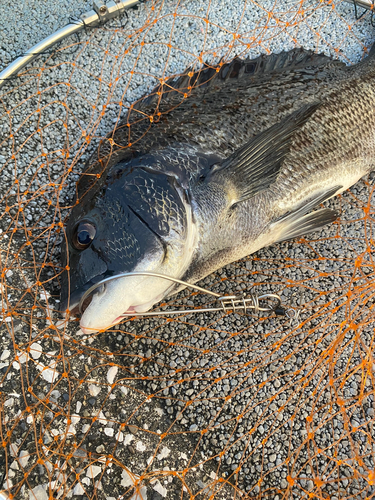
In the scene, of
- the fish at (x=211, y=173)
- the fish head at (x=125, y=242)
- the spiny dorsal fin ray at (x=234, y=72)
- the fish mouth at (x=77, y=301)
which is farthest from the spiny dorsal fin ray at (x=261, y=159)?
the fish mouth at (x=77, y=301)

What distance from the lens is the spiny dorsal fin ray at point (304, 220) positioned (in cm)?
218

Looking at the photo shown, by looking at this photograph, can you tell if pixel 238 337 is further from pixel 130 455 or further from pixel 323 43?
pixel 323 43

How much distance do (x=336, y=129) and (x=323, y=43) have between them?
38.7 inches

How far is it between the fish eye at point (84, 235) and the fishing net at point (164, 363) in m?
0.29

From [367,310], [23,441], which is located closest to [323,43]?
[367,310]

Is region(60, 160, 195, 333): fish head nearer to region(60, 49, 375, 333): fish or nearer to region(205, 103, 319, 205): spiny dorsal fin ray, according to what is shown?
region(60, 49, 375, 333): fish

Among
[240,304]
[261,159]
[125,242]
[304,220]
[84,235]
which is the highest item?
[84,235]

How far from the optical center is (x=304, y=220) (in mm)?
2238

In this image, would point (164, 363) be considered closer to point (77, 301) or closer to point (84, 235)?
point (77, 301)

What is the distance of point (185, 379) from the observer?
213 cm

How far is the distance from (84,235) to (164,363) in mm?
858

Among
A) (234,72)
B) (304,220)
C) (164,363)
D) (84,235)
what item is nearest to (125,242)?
(84,235)

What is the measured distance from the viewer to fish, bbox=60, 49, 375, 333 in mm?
1791

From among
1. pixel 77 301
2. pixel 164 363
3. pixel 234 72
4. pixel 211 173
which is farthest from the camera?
pixel 234 72
